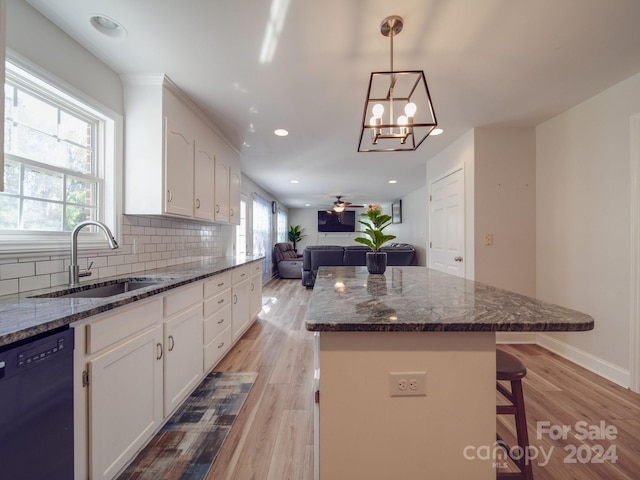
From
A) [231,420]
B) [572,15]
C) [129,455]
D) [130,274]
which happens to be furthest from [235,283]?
[572,15]

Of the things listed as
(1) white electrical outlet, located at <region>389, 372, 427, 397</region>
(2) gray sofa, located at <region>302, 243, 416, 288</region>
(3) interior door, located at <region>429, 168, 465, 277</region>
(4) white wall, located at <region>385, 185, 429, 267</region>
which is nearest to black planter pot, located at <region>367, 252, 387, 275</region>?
(1) white electrical outlet, located at <region>389, 372, 427, 397</region>

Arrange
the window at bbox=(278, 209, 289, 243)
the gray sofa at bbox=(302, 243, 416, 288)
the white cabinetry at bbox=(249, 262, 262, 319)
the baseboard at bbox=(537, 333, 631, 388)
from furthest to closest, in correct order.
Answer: the window at bbox=(278, 209, 289, 243), the gray sofa at bbox=(302, 243, 416, 288), the white cabinetry at bbox=(249, 262, 262, 319), the baseboard at bbox=(537, 333, 631, 388)

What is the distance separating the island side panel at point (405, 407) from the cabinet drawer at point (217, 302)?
1547 mm

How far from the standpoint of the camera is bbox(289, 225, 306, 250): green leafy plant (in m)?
10.1

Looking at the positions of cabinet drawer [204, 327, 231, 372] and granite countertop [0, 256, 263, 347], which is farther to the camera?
cabinet drawer [204, 327, 231, 372]

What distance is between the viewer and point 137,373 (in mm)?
1375

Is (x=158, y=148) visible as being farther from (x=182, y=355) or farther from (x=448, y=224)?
(x=448, y=224)

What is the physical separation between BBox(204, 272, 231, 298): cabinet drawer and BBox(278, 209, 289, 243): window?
6.41m

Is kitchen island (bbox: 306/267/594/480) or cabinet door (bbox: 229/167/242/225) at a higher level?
cabinet door (bbox: 229/167/242/225)

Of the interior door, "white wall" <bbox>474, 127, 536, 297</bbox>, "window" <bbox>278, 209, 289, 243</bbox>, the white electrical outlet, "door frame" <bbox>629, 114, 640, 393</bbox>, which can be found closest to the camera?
the white electrical outlet

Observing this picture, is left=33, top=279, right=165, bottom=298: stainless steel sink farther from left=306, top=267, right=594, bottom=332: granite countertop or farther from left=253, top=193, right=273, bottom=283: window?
left=253, top=193, right=273, bottom=283: window

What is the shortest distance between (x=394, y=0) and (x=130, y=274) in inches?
Result: 94.6

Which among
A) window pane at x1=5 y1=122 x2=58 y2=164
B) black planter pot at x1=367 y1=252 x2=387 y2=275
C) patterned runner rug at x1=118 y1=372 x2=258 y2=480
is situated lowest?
patterned runner rug at x1=118 y1=372 x2=258 y2=480

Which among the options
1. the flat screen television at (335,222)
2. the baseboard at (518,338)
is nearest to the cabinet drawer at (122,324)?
the baseboard at (518,338)
